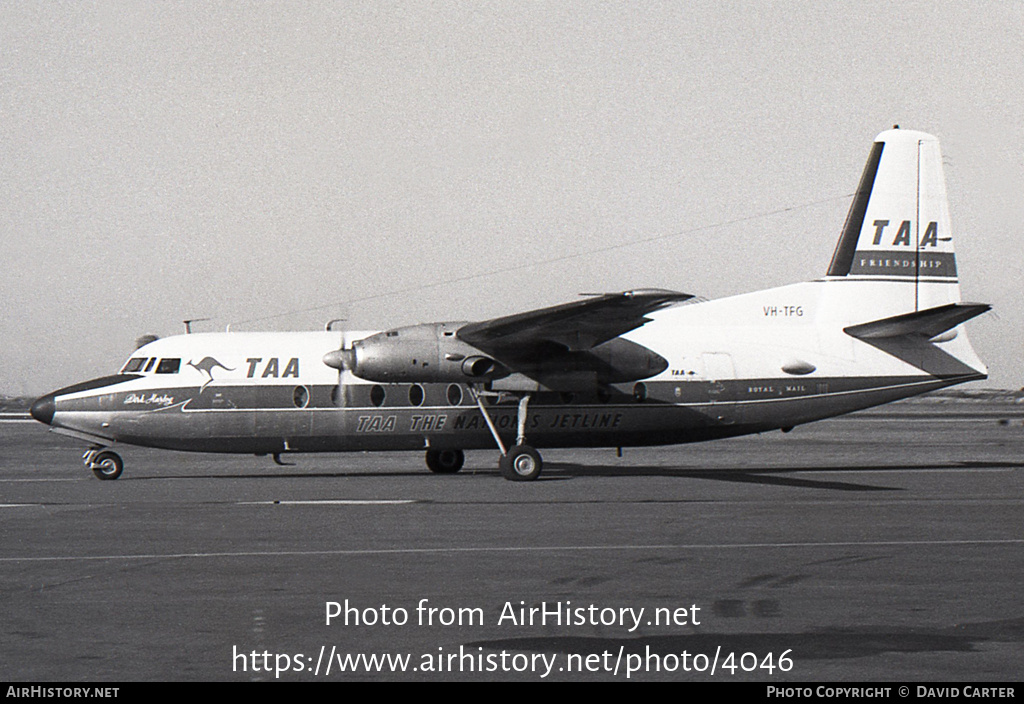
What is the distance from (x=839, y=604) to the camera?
9.12 meters

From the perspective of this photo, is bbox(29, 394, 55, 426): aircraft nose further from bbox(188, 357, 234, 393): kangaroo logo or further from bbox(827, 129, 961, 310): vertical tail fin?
bbox(827, 129, 961, 310): vertical tail fin

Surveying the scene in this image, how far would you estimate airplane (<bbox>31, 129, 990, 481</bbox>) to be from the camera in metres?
23.4

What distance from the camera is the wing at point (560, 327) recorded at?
21497mm

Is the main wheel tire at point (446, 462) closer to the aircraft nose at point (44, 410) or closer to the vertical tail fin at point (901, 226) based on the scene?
the aircraft nose at point (44, 410)

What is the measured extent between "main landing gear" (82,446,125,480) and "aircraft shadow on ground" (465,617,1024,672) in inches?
735

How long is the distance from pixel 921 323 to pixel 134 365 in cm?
1847

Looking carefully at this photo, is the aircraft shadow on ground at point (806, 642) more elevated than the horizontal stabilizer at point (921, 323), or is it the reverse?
the horizontal stabilizer at point (921, 323)

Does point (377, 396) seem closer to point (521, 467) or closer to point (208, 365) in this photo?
point (521, 467)

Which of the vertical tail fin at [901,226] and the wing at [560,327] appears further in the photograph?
the vertical tail fin at [901,226]

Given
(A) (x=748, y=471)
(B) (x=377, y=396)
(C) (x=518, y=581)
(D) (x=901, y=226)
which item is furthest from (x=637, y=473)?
(C) (x=518, y=581)

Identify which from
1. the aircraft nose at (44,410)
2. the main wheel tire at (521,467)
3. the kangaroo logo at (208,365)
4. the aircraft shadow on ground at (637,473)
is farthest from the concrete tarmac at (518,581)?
the kangaroo logo at (208,365)

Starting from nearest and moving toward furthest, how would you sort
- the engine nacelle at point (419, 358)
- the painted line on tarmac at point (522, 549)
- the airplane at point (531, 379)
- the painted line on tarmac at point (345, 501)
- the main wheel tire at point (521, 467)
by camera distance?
the painted line on tarmac at point (522, 549)
the painted line on tarmac at point (345, 501)
the engine nacelle at point (419, 358)
the main wheel tire at point (521, 467)
the airplane at point (531, 379)

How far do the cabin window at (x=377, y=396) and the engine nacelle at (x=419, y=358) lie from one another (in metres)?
0.94

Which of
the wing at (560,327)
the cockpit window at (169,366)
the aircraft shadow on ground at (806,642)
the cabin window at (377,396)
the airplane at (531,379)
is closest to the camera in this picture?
the aircraft shadow on ground at (806,642)
